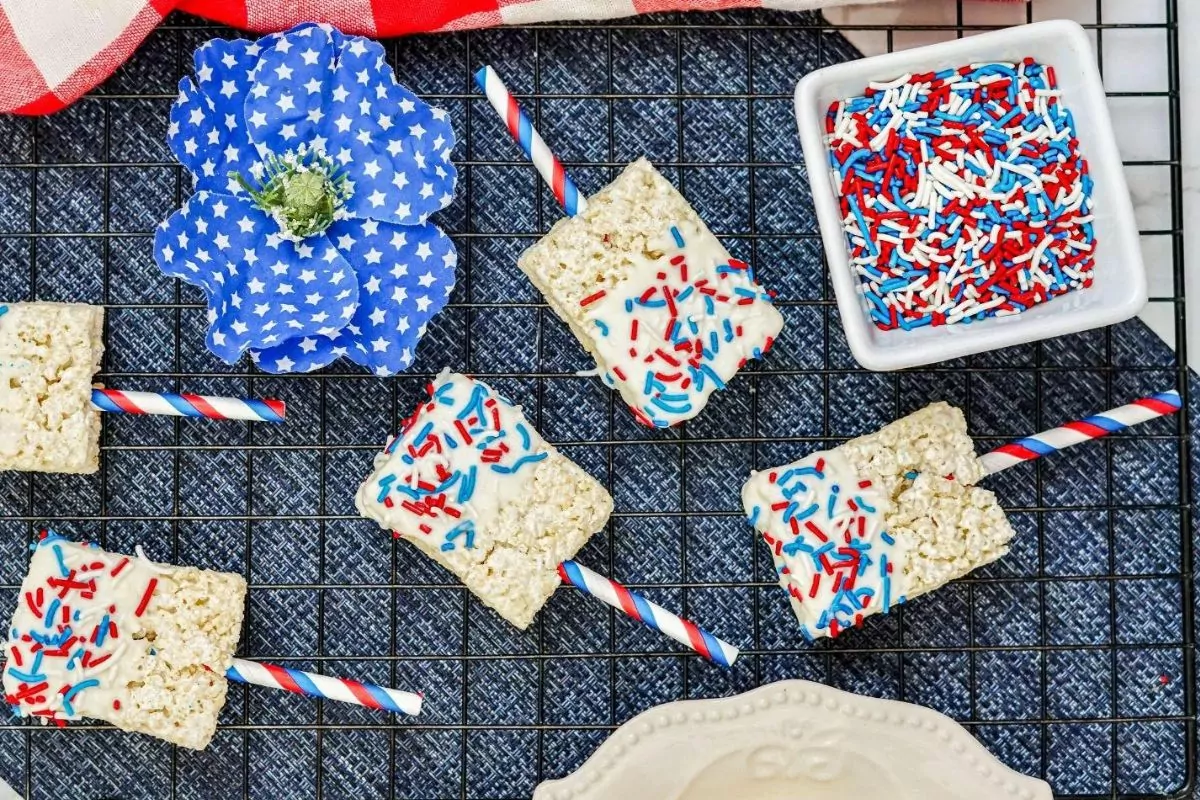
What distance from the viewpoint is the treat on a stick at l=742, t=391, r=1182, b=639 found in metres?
1.88

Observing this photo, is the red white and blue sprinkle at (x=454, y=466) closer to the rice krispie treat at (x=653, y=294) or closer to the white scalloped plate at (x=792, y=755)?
the rice krispie treat at (x=653, y=294)

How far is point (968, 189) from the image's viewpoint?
180 centimetres

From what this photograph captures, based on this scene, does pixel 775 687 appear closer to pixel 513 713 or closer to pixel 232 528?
pixel 513 713

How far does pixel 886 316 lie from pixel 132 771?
150cm

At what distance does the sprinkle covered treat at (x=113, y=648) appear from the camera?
73.6 inches

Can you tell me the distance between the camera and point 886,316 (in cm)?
183

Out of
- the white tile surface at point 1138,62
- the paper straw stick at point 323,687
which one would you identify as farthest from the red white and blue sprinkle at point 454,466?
the white tile surface at point 1138,62

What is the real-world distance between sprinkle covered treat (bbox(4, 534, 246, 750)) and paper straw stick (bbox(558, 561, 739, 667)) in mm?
594

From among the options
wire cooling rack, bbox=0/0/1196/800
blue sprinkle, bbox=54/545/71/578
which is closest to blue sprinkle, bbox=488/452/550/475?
wire cooling rack, bbox=0/0/1196/800

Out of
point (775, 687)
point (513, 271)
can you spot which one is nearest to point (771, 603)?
point (775, 687)

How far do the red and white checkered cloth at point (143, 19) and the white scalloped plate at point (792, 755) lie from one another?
1.17 meters

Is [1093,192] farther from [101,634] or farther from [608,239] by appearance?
[101,634]

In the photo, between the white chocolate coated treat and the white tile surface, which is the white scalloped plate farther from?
the white tile surface

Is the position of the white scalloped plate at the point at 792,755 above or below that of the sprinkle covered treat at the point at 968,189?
below
